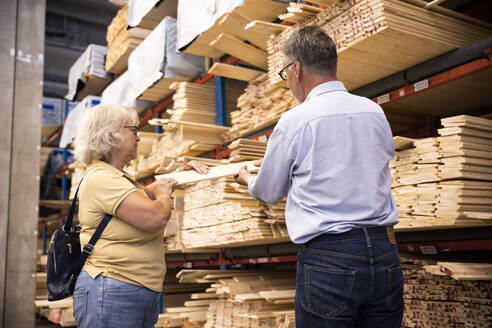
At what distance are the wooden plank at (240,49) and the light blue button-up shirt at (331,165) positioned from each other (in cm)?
262

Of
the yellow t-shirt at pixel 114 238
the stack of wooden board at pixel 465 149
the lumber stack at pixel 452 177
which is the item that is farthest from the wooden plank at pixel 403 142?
the yellow t-shirt at pixel 114 238

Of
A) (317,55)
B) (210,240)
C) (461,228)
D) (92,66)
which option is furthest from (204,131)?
(92,66)

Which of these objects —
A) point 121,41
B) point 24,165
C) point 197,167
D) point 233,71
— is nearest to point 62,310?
point 24,165

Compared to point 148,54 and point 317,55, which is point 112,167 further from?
point 148,54

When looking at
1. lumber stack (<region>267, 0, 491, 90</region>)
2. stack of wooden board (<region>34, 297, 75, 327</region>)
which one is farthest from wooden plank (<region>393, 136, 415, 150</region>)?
stack of wooden board (<region>34, 297, 75, 327</region>)

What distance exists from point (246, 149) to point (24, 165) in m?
3.94

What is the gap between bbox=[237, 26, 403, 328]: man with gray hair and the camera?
1.93m

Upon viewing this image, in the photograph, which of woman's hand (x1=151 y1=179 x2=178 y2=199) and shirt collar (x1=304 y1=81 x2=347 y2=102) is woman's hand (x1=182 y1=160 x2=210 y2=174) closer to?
woman's hand (x1=151 y1=179 x2=178 y2=199)

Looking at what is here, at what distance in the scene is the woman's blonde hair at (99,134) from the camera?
2795mm

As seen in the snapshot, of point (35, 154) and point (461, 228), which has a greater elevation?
point (35, 154)

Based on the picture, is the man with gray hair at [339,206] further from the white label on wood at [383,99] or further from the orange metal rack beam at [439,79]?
the white label on wood at [383,99]

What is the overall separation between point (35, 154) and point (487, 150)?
579 centimetres

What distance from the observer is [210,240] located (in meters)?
4.81

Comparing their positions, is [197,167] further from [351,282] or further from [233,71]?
[233,71]
